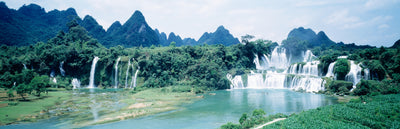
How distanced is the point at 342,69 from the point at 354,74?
1.44 m

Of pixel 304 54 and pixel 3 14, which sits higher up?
pixel 3 14

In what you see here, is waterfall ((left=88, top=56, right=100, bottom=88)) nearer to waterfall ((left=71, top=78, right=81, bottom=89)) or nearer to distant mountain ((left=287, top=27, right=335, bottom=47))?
waterfall ((left=71, top=78, right=81, bottom=89))

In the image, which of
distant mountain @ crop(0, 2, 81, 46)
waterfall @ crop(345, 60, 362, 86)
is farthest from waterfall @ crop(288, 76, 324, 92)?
distant mountain @ crop(0, 2, 81, 46)

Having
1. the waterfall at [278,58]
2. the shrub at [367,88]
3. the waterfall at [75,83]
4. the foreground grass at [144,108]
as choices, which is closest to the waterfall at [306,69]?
the shrub at [367,88]

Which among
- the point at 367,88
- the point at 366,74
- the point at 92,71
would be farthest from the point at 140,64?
the point at 366,74

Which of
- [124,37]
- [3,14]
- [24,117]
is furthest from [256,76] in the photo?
[3,14]

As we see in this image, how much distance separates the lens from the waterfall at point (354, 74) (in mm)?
28734

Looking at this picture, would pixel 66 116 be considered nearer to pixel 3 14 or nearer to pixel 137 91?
pixel 137 91

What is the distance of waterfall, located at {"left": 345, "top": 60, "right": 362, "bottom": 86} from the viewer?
28.7 metres

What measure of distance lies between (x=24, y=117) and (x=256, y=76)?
105ft

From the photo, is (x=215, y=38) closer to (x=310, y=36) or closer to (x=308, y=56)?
(x=310, y=36)

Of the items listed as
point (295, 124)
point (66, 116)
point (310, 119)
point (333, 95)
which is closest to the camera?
point (295, 124)

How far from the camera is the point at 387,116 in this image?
42.0ft

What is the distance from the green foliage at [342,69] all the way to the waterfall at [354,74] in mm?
435
